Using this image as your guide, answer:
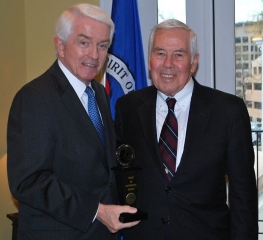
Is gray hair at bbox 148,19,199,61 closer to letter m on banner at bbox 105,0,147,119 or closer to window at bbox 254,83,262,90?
letter m on banner at bbox 105,0,147,119

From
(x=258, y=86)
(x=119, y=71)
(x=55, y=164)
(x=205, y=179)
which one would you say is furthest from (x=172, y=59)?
(x=258, y=86)

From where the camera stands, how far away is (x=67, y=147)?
6.17 ft

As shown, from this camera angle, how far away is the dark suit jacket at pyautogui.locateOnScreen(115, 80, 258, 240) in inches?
79.1

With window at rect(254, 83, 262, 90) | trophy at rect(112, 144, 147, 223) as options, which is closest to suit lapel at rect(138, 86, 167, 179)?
trophy at rect(112, 144, 147, 223)

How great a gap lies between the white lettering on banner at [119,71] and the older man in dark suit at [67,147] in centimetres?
105

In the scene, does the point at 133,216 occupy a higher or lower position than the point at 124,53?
A: lower

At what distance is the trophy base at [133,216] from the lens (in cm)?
187

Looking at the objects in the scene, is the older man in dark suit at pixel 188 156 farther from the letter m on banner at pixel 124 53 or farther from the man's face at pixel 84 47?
the letter m on banner at pixel 124 53

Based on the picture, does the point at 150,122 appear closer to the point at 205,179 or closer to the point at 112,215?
the point at 205,179

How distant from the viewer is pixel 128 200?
77.7 inches

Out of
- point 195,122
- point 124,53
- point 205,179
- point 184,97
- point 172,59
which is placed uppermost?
point 124,53

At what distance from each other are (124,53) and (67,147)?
142 cm

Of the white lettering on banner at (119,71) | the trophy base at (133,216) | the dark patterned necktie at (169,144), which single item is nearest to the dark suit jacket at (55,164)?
the trophy base at (133,216)

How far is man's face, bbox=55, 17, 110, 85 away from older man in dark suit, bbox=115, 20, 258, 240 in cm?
27
